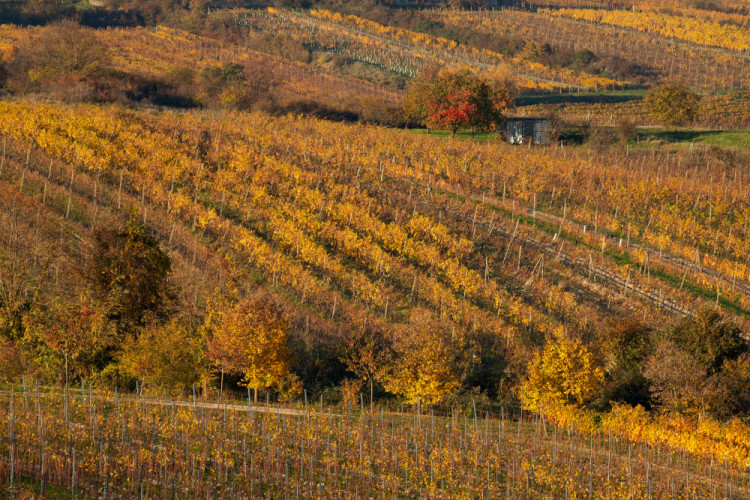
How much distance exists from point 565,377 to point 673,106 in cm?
5990

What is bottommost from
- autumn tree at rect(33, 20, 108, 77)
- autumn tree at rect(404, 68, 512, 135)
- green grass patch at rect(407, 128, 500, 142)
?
green grass patch at rect(407, 128, 500, 142)

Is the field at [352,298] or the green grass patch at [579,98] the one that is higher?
the green grass patch at [579,98]

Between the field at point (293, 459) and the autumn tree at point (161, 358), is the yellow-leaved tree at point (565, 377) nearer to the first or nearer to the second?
the field at point (293, 459)

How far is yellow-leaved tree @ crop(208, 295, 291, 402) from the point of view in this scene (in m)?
35.2

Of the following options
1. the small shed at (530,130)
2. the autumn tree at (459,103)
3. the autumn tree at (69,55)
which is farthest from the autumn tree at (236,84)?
the small shed at (530,130)

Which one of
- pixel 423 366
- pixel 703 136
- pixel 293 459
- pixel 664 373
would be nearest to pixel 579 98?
pixel 703 136

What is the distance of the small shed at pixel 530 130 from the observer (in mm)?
80750

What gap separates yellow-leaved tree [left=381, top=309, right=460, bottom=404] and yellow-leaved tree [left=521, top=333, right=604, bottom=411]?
140 inches

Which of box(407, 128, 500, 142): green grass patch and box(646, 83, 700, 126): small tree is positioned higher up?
box(646, 83, 700, 126): small tree

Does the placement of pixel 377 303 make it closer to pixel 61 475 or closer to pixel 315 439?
pixel 315 439

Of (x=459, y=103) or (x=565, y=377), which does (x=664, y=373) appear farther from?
(x=459, y=103)

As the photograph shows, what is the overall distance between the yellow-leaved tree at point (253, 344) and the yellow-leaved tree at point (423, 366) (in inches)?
203

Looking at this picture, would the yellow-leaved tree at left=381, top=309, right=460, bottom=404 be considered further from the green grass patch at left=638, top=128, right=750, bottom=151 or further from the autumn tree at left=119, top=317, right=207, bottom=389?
the green grass patch at left=638, top=128, right=750, bottom=151

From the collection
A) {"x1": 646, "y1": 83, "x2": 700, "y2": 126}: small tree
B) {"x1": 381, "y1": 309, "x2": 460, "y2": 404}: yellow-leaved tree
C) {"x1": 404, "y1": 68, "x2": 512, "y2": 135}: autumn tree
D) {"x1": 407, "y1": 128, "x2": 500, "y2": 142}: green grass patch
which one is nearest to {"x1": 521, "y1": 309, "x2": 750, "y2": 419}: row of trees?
{"x1": 381, "y1": 309, "x2": 460, "y2": 404}: yellow-leaved tree
